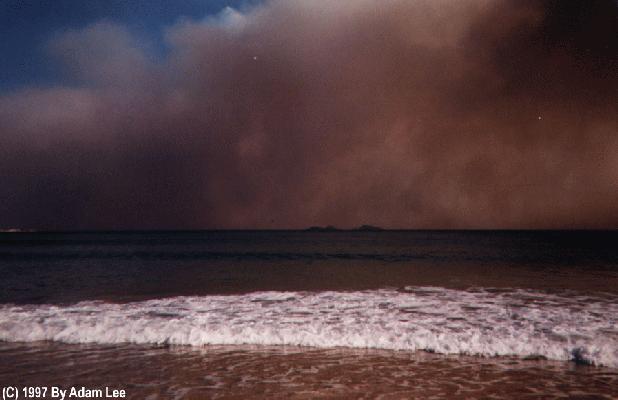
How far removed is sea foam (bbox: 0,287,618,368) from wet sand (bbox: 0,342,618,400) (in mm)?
501

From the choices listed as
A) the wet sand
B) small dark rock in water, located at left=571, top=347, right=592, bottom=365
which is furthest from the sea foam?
the wet sand

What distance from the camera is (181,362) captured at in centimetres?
775

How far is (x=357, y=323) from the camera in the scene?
10.3 m

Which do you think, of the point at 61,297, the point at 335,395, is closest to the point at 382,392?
the point at 335,395

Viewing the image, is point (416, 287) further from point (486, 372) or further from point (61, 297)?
point (61, 297)

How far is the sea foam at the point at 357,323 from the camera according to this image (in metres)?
8.54

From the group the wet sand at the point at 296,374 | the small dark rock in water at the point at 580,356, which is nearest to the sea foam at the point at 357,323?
the small dark rock in water at the point at 580,356

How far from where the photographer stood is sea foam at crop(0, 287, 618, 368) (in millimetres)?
8539

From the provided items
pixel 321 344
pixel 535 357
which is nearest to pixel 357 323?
pixel 321 344

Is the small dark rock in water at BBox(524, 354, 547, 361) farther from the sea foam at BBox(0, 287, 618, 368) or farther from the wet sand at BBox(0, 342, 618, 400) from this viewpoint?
the wet sand at BBox(0, 342, 618, 400)

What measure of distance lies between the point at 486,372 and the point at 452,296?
8.36 meters

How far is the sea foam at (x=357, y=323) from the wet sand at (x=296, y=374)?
0.50 metres

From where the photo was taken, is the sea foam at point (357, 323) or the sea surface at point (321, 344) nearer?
the sea surface at point (321, 344)

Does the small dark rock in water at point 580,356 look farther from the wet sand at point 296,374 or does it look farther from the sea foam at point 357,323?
the wet sand at point 296,374
